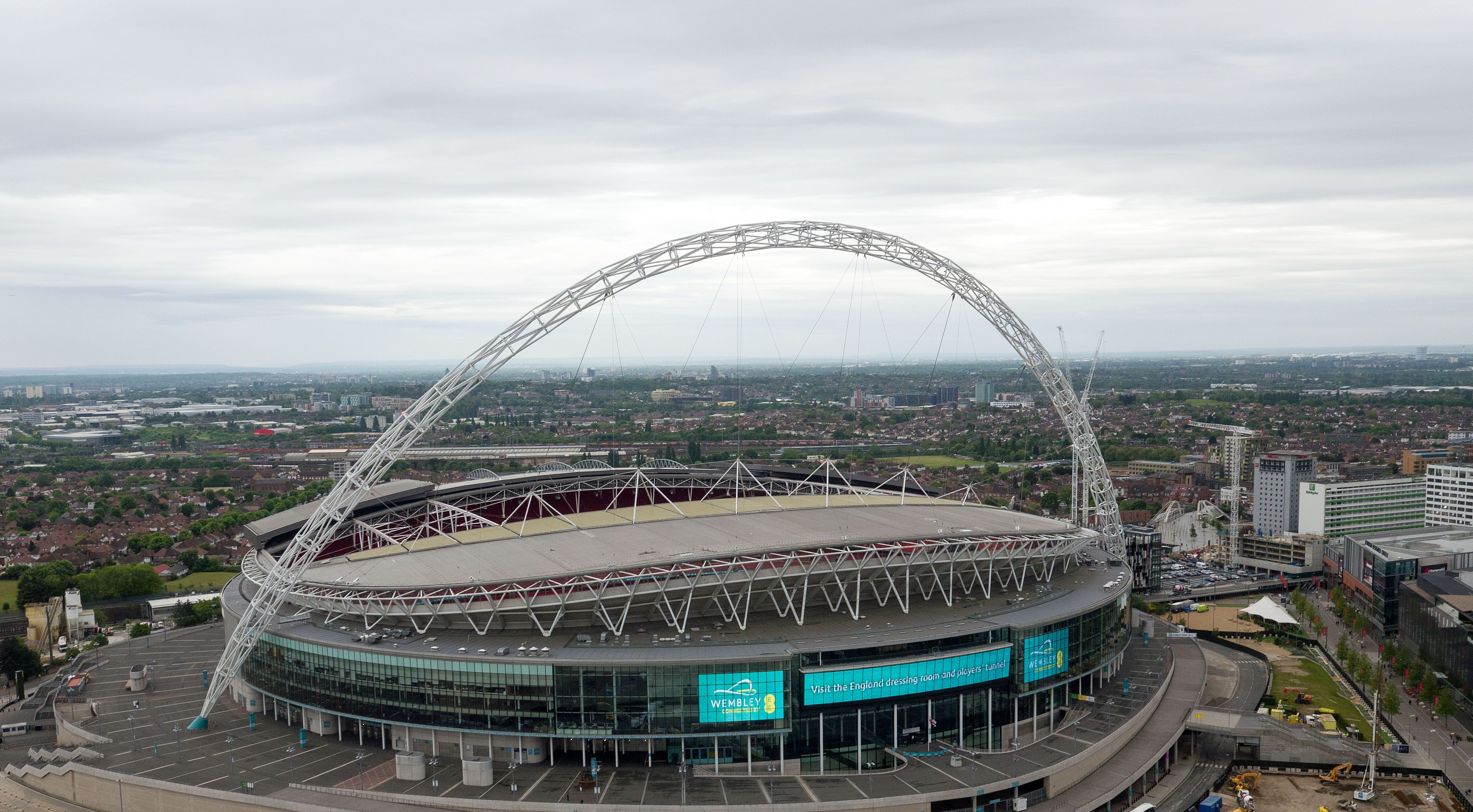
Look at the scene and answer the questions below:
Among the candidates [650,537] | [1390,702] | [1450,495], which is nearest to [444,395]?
[650,537]

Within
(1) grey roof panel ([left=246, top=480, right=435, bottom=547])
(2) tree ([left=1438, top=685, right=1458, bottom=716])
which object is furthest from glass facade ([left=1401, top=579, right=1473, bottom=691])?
(1) grey roof panel ([left=246, top=480, right=435, bottom=547])

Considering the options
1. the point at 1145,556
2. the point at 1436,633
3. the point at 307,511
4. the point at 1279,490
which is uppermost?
the point at 307,511

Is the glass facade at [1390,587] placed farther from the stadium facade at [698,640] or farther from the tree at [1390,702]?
the stadium facade at [698,640]

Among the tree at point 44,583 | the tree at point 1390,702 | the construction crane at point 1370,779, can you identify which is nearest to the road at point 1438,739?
the tree at point 1390,702

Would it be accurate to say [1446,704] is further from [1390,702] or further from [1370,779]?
[1370,779]

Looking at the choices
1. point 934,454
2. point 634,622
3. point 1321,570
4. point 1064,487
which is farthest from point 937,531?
point 934,454

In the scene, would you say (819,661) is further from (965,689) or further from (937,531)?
(937,531)
